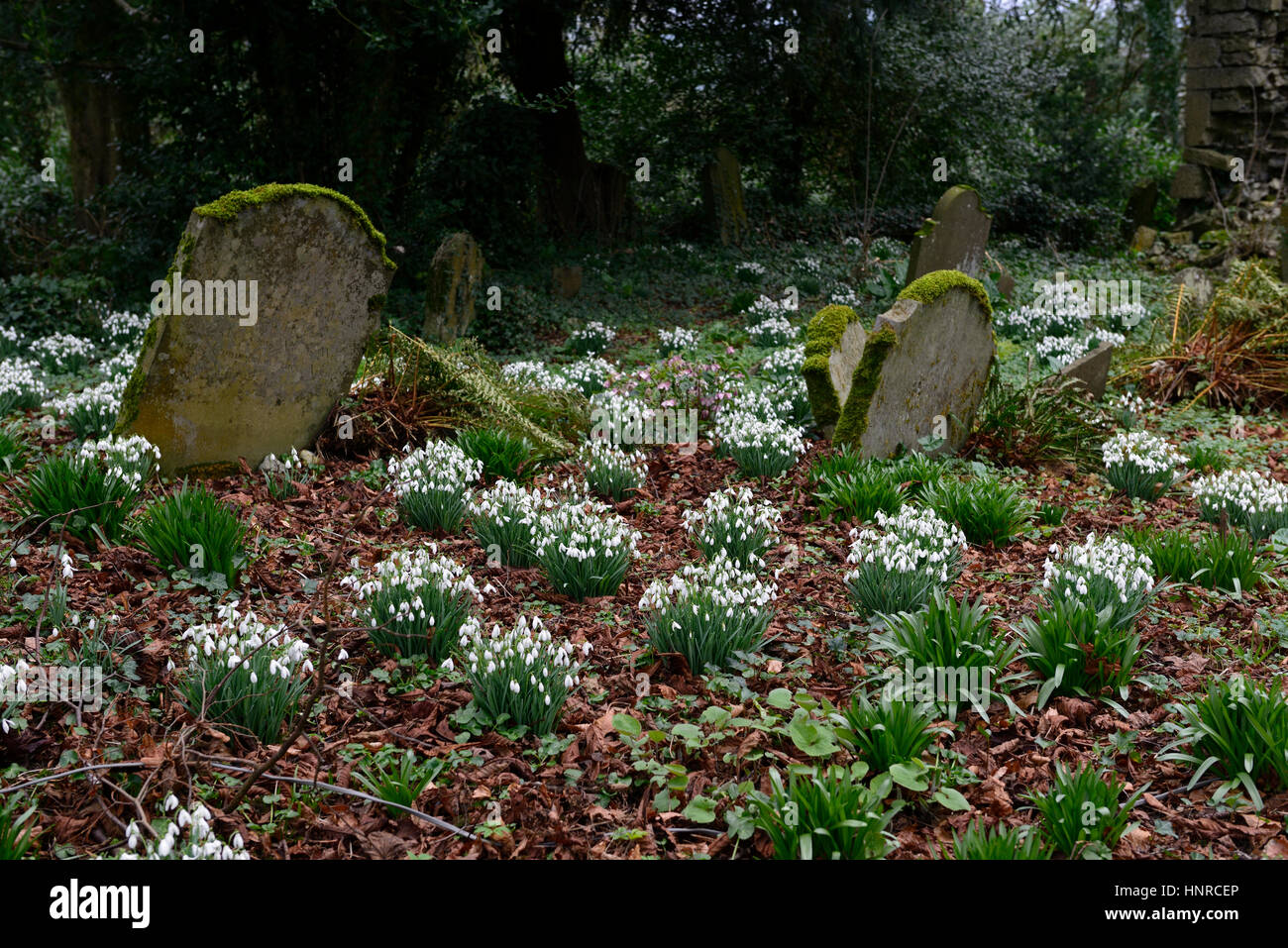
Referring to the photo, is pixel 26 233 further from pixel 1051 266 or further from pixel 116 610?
pixel 1051 266

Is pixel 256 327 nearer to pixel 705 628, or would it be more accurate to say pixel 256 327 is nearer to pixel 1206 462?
pixel 705 628

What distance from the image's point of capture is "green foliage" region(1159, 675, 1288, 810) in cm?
281

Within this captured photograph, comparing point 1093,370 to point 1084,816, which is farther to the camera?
point 1093,370

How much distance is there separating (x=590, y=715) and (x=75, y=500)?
2682 mm

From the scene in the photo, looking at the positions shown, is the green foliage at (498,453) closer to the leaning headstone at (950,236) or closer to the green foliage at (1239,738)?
the green foliage at (1239,738)

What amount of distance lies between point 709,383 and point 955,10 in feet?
39.8

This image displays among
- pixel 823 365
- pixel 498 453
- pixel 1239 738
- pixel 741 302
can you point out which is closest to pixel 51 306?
pixel 498 453

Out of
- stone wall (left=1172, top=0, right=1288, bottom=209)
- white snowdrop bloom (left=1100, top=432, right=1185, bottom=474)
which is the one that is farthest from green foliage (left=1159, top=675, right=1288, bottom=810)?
stone wall (left=1172, top=0, right=1288, bottom=209)

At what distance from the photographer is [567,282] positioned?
12.1 metres

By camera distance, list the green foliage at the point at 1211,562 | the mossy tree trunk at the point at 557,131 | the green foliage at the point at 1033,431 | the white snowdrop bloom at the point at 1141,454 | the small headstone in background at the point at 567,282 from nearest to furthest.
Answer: the green foliage at the point at 1211,562 < the white snowdrop bloom at the point at 1141,454 < the green foliage at the point at 1033,431 < the small headstone in background at the point at 567,282 < the mossy tree trunk at the point at 557,131

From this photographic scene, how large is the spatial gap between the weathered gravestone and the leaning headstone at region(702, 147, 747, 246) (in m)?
9.28

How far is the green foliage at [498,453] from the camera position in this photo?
5793mm

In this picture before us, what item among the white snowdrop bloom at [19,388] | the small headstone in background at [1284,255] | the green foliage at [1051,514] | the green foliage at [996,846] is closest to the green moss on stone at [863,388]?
the green foliage at [1051,514]

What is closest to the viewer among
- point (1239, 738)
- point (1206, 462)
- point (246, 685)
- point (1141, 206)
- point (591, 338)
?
point (1239, 738)
